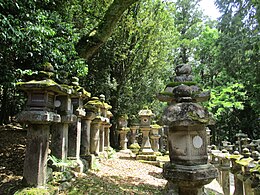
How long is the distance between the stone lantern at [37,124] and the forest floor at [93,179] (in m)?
0.37

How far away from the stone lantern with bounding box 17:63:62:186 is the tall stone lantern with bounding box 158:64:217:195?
2.54 meters

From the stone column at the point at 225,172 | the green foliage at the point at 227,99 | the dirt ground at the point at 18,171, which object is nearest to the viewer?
the dirt ground at the point at 18,171

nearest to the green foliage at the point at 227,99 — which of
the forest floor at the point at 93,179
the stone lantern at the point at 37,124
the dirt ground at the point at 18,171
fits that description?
the dirt ground at the point at 18,171

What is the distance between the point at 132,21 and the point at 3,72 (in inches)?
414

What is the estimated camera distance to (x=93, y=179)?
643cm

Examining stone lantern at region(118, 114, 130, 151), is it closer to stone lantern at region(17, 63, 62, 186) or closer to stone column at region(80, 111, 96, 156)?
stone column at region(80, 111, 96, 156)

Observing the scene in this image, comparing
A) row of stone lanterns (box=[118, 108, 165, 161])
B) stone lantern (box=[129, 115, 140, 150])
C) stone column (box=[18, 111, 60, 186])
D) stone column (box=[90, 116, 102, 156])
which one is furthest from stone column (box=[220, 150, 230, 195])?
stone lantern (box=[129, 115, 140, 150])

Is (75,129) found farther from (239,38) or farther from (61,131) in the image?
(239,38)

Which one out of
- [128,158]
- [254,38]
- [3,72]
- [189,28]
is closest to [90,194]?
[3,72]

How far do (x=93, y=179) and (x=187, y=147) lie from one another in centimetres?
382

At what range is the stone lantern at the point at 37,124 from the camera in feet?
15.1

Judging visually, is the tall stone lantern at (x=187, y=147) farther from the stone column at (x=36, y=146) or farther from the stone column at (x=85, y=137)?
the stone column at (x=85, y=137)

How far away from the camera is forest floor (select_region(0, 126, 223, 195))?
537 cm

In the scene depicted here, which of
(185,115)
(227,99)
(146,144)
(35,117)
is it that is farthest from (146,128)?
(227,99)
